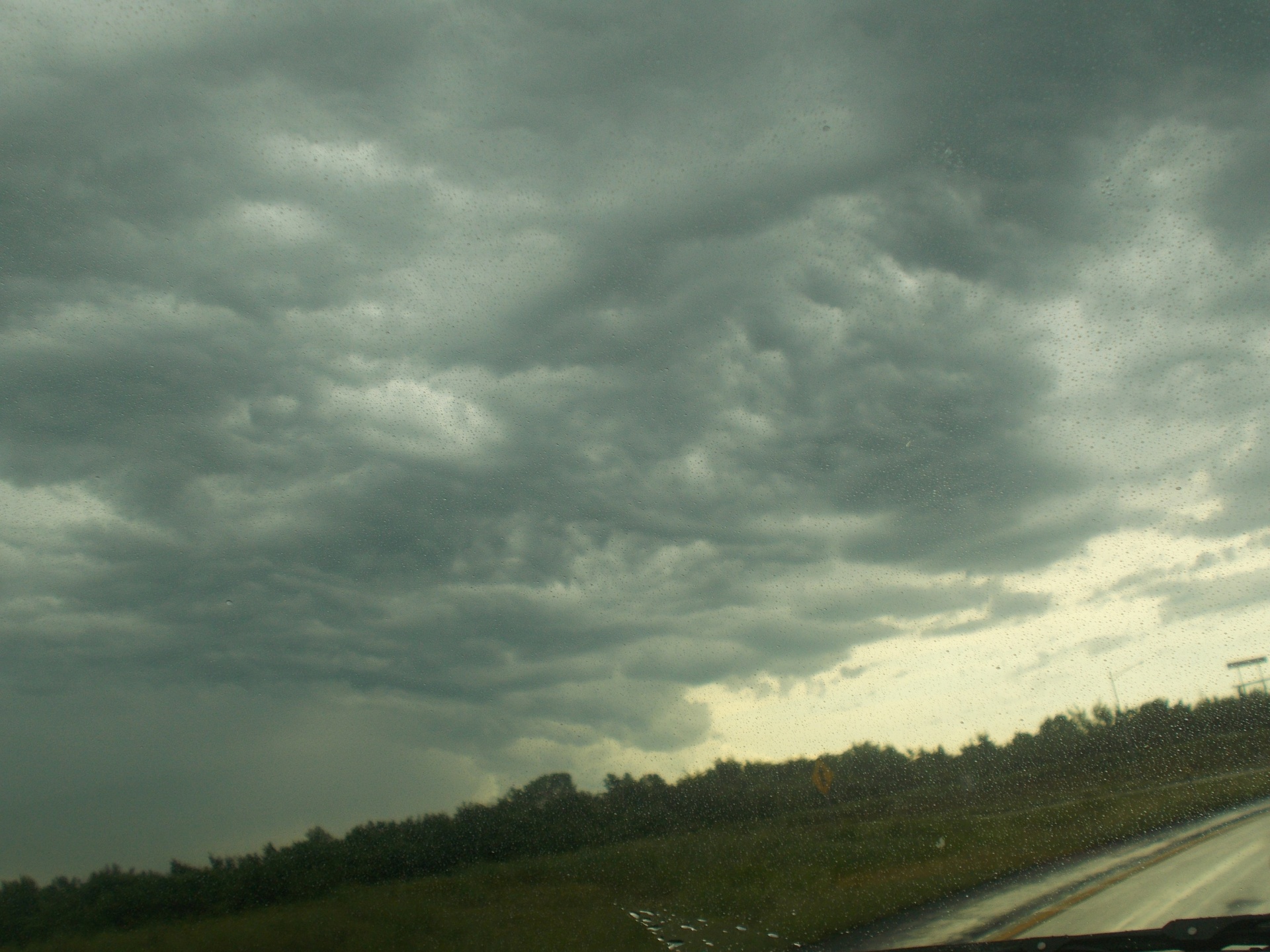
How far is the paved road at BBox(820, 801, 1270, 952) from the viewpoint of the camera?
7.67 metres

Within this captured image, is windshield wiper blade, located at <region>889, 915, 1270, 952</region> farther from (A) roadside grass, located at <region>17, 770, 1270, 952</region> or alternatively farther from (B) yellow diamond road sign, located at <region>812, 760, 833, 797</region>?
(B) yellow diamond road sign, located at <region>812, 760, 833, 797</region>

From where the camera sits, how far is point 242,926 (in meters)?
10.3

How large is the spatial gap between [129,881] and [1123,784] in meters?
30.5

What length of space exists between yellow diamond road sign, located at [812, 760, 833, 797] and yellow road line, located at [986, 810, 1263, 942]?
765 cm

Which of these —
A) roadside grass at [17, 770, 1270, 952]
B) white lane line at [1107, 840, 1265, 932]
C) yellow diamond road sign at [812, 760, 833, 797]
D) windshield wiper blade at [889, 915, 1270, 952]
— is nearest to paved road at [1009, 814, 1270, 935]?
white lane line at [1107, 840, 1265, 932]

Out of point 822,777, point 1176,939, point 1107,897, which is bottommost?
point 1107,897

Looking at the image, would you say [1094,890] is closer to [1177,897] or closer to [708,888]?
[1177,897]

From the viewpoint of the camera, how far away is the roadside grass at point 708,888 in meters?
9.83

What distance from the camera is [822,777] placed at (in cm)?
1981

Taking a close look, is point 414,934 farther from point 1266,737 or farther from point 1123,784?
point 1266,737

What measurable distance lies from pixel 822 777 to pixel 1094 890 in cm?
1024

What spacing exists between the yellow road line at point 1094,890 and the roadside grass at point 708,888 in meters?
2.04

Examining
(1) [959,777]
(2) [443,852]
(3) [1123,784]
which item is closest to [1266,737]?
(3) [1123,784]

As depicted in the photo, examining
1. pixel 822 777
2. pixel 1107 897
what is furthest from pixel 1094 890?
pixel 822 777
